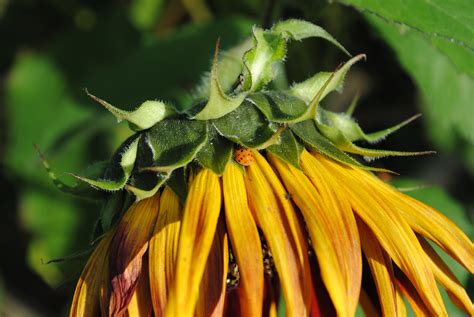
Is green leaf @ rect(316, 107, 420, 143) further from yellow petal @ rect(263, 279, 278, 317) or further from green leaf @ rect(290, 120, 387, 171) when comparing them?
yellow petal @ rect(263, 279, 278, 317)

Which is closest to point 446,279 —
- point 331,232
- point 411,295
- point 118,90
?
point 411,295

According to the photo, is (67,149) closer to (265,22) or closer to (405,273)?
(265,22)

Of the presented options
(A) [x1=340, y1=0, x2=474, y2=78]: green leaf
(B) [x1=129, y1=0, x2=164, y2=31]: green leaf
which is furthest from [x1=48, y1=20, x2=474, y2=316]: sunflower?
(B) [x1=129, y1=0, x2=164, y2=31]: green leaf

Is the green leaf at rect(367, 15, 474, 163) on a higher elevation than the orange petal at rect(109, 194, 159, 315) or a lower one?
higher

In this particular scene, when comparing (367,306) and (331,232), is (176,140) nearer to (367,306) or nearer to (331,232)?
(331,232)

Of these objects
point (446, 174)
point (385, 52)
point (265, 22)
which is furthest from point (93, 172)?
point (446, 174)
